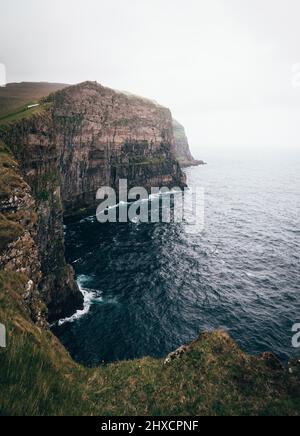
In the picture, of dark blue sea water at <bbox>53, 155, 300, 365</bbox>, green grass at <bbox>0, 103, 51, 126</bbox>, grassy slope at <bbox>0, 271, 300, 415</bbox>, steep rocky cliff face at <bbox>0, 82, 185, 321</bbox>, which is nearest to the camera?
grassy slope at <bbox>0, 271, 300, 415</bbox>

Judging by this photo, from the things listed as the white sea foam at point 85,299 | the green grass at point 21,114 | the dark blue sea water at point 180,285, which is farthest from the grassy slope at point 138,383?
the green grass at point 21,114

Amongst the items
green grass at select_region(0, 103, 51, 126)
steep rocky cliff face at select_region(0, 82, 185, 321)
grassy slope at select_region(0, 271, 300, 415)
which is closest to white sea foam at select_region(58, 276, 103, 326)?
steep rocky cliff face at select_region(0, 82, 185, 321)

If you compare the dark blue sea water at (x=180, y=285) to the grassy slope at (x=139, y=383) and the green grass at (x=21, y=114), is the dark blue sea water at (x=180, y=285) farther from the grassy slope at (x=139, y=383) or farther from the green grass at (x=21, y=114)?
the green grass at (x=21, y=114)

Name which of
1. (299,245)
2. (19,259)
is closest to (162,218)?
(299,245)

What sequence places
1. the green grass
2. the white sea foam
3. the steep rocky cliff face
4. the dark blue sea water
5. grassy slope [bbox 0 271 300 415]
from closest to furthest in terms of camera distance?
grassy slope [bbox 0 271 300 415] < the dark blue sea water < the steep rocky cliff face < the white sea foam < the green grass

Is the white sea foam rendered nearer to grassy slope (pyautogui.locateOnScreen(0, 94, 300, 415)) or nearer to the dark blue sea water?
the dark blue sea water
